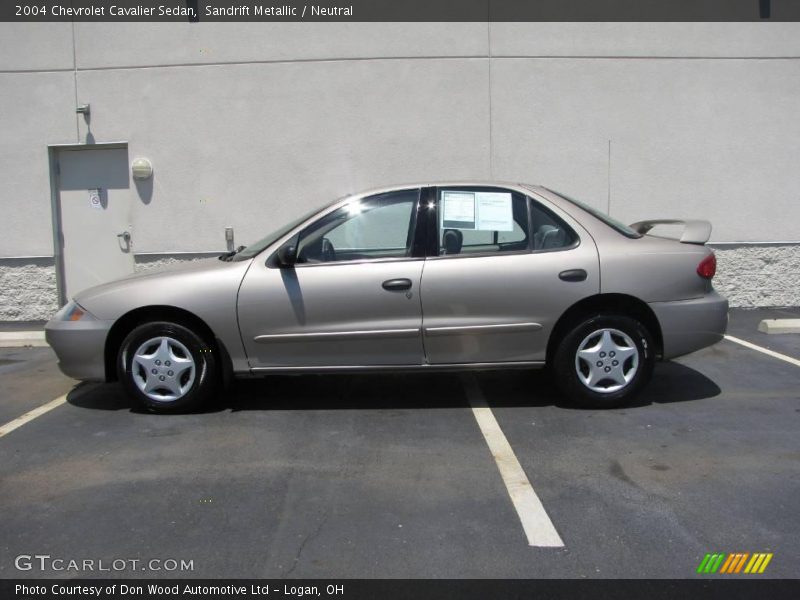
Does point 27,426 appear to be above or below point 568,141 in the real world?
below

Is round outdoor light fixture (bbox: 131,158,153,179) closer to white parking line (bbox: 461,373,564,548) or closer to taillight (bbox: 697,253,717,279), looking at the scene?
white parking line (bbox: 461,373,564,548)

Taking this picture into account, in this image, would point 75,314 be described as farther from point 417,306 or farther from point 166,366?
point 417,306

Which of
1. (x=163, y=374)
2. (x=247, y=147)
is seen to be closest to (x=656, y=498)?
(x=163, y=374)

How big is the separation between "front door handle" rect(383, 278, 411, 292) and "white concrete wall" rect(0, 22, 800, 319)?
158 inches

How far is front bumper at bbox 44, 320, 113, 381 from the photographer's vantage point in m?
4.77

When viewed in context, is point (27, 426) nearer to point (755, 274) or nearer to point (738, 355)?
point (738, 355)

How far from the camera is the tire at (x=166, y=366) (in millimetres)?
4727

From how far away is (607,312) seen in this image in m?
4.78

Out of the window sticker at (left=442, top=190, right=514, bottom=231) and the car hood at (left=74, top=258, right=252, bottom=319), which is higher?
the window sticker at (left=442, top=190, right=514, bottom=231)

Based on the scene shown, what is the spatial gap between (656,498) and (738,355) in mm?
3591

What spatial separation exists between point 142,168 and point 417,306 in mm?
5307

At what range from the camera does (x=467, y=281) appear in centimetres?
465

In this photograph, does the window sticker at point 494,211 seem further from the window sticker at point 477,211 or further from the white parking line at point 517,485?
the white parking line at point 517,485
